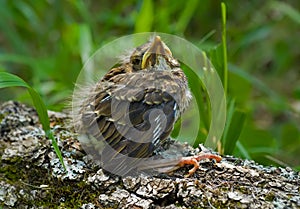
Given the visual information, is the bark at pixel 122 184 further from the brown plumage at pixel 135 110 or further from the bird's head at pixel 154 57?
the bird's head at pixel 154 57

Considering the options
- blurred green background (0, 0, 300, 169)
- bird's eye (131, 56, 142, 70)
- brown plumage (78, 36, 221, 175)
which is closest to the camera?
brown plumage (78, 36, 221, 175)

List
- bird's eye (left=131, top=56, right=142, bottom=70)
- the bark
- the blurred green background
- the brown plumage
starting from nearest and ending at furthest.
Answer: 1. the bark
2. the brown plumage
3. bird's eye (left=131, top=56, right=142, bottom=70)
4. the blurred green background

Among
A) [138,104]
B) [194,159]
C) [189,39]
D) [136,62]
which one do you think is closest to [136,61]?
[136,62]

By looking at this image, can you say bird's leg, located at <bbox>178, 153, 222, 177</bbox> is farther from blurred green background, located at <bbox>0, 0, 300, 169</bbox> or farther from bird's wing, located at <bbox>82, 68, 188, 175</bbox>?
blurred green background, located at <bbox>0, 0, 300, 169</bbox>

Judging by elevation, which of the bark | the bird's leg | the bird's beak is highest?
the bird's beak

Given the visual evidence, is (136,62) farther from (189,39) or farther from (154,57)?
(189,39)

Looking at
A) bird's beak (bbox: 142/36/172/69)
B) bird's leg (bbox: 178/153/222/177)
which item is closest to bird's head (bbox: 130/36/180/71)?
bird's beak (bbox: 142/36/172/69)

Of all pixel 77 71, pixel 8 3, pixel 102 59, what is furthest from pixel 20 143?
pixel 8 3
